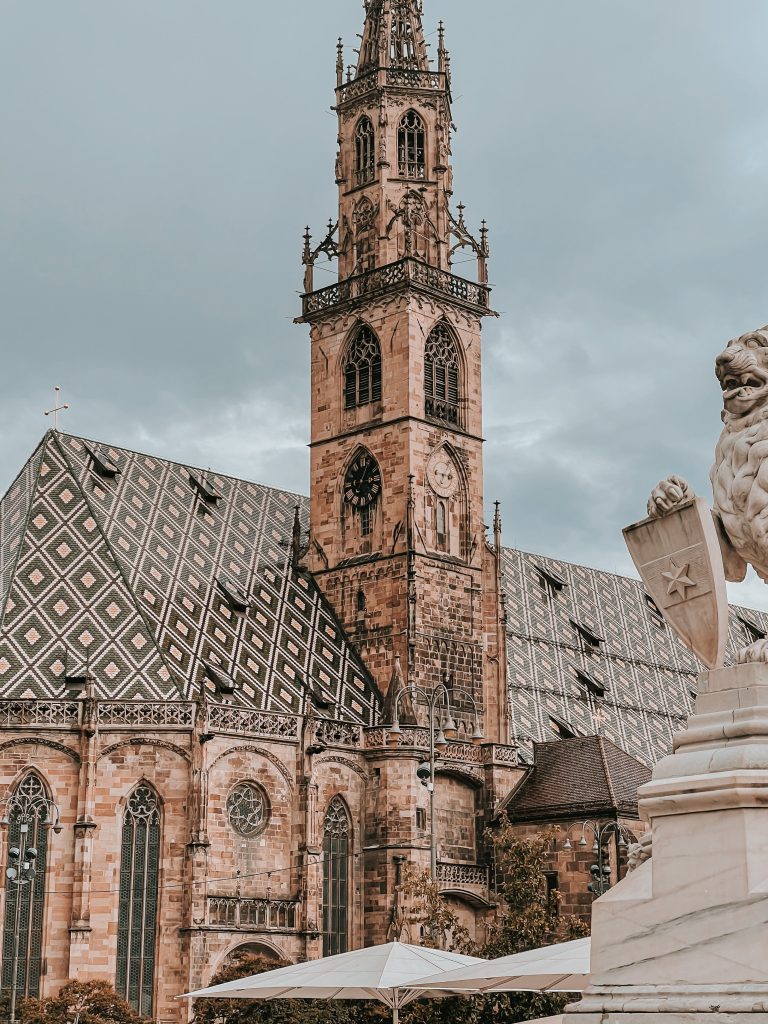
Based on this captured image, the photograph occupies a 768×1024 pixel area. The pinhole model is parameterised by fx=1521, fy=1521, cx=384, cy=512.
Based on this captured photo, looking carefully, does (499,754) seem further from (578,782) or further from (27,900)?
(27,900)

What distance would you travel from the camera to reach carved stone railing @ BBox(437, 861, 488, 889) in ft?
128

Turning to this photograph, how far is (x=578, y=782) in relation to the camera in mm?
40688

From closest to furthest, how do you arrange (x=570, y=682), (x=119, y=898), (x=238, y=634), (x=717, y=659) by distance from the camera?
(x=717, y=659) < (x=119, y=898) < (x=238, y=634) < (x=570, y=682)

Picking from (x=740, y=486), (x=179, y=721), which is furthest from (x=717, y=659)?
(x=179, y=721)

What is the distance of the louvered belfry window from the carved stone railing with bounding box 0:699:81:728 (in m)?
13.8

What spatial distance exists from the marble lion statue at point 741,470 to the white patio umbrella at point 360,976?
11149 millimetres

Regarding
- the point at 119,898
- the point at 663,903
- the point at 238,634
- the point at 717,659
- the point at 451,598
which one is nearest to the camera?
the point at 663,903

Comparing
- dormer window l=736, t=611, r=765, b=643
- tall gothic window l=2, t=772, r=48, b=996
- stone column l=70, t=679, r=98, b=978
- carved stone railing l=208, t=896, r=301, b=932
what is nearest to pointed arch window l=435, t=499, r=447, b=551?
carved stone railing l=208, t=896, r=301, b=932

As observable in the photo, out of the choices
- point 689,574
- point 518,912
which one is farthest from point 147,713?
point 689,574

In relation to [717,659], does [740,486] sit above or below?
above

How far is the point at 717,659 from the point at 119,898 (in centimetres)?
2945

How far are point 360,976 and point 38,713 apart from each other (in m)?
18.5

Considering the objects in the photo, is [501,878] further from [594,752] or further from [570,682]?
[570,682]

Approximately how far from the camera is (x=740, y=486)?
23.0 feet
